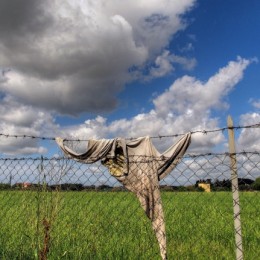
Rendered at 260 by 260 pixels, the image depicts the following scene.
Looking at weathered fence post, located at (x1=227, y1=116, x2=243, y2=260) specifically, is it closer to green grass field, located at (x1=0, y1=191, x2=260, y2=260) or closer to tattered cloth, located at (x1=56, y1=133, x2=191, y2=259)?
tattered cloth, located at (x1=56, y1=133, x2=191, y2=259)

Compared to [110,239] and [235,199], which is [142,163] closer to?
[235,199]

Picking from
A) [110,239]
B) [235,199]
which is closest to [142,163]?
[235,199]

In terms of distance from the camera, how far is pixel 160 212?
4.92 meters

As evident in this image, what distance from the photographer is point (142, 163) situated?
5062 mm

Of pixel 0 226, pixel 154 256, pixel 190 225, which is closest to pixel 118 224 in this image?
pixel 190 225

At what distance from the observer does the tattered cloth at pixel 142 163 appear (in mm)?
4906

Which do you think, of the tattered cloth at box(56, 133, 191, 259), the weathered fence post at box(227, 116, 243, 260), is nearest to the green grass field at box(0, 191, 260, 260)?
the tattered cloth at box(56, 133, 191, 259)

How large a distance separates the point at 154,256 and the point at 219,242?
2047 millimetres

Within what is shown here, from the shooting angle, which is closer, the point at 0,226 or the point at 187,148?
the point at 187,148

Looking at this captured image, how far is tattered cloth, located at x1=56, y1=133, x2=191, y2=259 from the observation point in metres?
4.91

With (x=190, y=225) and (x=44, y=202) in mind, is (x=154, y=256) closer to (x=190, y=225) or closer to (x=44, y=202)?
(x=44, y=202)

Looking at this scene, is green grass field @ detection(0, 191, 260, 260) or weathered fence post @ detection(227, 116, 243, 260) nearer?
weathered fence post @ detection(227, 116, 243, 260)

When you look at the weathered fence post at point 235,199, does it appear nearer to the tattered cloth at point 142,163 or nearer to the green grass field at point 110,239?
the tattered cloth at point 142,163

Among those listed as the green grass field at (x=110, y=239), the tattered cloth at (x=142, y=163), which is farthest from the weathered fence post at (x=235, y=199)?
the green grass field at (x=110, y=239)
